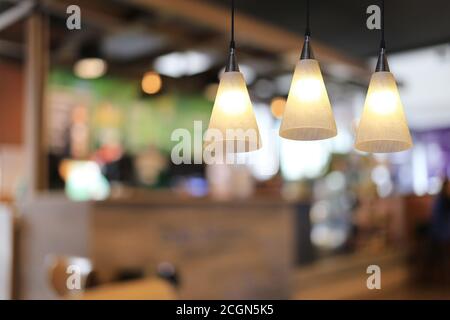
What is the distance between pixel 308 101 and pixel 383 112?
163mm

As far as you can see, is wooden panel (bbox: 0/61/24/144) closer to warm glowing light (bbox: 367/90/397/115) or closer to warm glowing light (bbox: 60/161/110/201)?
warm glowing light (bbox: 60/161/110/201)

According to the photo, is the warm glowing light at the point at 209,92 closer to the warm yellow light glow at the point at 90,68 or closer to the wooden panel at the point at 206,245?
the warm yellow light glow at the point at 90,68

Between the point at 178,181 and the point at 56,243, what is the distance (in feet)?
12.8

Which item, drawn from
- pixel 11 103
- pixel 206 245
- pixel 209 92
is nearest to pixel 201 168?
pixel 209 92

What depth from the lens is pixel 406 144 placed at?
1104 mm

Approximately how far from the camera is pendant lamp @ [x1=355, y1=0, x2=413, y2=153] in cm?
107

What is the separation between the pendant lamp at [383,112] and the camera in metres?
1.07

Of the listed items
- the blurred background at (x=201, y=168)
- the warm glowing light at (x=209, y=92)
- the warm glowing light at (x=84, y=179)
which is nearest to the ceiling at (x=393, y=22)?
the blurred background at (x=201, y=168)

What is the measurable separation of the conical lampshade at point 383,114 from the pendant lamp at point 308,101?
0.26 feet

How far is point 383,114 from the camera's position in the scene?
1.08 meters

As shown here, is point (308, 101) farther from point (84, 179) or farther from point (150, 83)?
point (84, 179)
